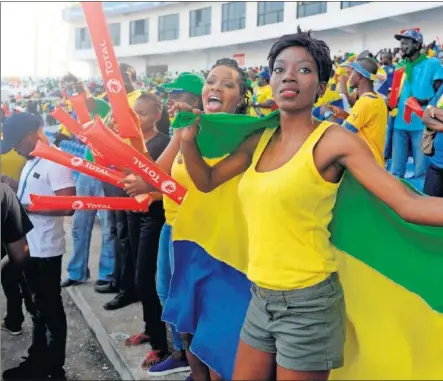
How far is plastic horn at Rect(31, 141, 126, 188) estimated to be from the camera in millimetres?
2791

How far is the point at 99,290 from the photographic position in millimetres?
4496

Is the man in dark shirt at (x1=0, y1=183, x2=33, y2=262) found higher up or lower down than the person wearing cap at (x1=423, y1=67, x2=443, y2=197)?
lower down

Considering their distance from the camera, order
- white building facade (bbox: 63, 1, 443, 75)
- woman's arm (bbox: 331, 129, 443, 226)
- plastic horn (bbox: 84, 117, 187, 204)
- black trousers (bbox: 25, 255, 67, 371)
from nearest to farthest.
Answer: woman's arm (bbox: 331, 129, 443, 226) → plastic horn (bbox: 84, 117, 187, 204) → black trousers (bbox: 25, 255, 67, 371) → white building facade (bbox: 63, 1, 443, 75)

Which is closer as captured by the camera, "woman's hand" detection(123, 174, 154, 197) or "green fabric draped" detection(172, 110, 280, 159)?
"green fabric draped" detection(172, 110, 280, 159)

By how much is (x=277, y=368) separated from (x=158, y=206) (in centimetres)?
166

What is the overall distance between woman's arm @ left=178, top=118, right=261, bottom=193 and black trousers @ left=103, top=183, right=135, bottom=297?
1.48 metres

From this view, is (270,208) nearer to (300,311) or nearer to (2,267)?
(300,311)

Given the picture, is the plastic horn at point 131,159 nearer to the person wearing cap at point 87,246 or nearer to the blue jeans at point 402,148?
the person wearing cap at point 87,246

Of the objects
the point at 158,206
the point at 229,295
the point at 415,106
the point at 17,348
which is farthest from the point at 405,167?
the point at 17,348

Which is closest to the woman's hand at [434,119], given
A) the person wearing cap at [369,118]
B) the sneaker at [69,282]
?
the person wearing cap at [369,118]

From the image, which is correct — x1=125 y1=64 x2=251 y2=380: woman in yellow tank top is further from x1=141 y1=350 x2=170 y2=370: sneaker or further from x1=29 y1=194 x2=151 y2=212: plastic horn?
x1=141 y1=350 x2=170 y2=370: sneaker

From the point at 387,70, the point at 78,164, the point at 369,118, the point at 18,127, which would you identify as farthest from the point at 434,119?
the point at 387,70

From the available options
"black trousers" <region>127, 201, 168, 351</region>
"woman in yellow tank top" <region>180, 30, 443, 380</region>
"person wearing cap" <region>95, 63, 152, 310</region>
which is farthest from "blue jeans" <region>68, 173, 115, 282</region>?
"woman in yellow tank top" <region>180, 30, 443, 380</region>

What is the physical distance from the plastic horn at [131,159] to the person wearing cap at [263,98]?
244cm
